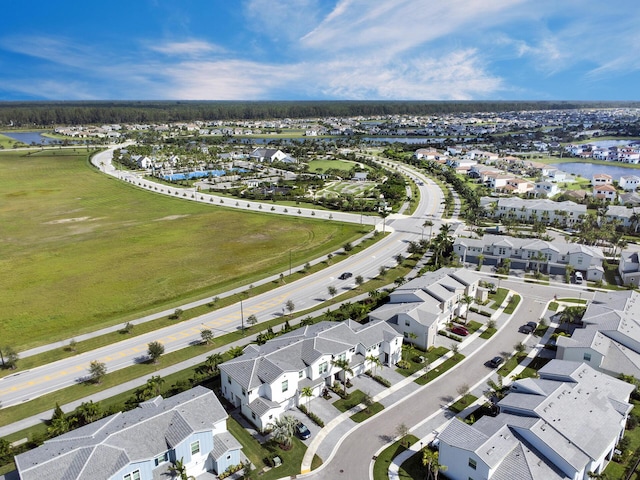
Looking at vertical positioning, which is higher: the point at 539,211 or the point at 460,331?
the point at 539,211

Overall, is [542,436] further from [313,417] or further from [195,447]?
[195,447]

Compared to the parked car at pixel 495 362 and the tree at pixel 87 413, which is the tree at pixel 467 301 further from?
the tree at pixel 87 413

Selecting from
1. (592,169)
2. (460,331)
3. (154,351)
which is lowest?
(460,331)

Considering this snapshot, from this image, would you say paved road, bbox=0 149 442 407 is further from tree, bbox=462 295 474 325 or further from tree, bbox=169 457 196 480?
tree, bbox=169 457 196 480

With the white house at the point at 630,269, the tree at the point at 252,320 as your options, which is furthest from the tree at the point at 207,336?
the white house at the point at 630,269

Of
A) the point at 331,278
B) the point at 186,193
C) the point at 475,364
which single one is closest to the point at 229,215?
the point at 186,193

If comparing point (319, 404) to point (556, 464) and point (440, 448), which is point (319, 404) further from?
point (556, 464)

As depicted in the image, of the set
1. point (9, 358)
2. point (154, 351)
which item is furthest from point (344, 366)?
point (9, 358)
